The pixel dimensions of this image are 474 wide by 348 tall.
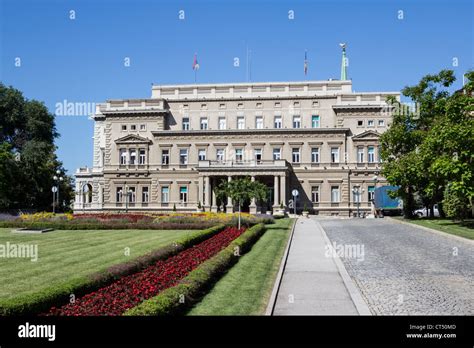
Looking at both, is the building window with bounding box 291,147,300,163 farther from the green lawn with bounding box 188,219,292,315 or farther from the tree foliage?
the green lawn with bounding box 188,219,292,315

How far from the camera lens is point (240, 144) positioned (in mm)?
60125

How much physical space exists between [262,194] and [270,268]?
53.7 feet

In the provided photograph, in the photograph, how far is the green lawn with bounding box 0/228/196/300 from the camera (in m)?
13.9

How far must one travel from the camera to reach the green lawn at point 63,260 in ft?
45.5

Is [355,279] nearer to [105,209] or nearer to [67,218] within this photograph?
[67,218]

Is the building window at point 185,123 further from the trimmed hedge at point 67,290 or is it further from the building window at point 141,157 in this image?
the trimmed hedge at point 67,290

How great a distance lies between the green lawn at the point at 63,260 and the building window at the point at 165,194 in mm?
31636

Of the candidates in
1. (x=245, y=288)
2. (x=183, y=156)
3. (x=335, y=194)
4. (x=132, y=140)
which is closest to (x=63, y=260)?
(x=245, y=288)

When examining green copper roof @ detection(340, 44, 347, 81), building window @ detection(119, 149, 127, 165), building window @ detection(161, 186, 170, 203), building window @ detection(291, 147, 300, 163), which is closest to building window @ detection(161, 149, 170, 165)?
building window @ detection(161, 186, 170, 203)

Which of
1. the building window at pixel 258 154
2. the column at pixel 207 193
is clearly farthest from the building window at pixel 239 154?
the column at pixel 207 193

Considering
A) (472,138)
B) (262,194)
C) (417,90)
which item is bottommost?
(262,194)

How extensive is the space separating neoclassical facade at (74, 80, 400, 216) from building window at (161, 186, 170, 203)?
0.43ft

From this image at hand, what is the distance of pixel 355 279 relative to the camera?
14.9 metres

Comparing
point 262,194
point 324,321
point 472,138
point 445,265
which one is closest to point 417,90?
point 472,138
